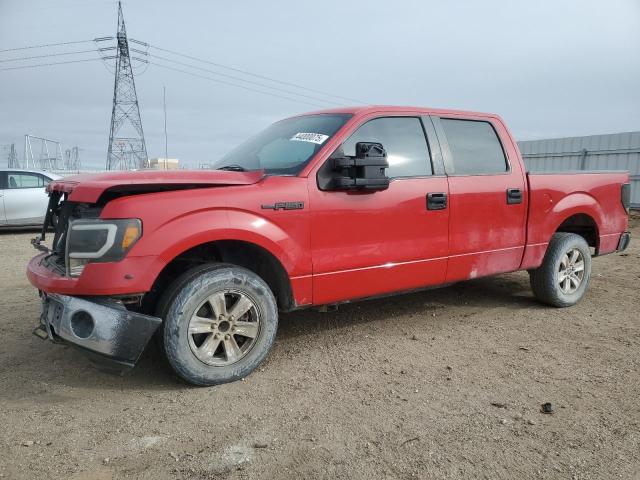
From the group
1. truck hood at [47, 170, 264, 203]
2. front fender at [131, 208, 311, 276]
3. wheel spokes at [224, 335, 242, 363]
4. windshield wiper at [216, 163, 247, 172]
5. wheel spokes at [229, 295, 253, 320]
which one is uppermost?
windshield wiper at [216, 163, 247, 172]

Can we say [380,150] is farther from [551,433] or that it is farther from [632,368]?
[632,368]

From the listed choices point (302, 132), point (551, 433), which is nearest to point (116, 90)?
point (302, 132)

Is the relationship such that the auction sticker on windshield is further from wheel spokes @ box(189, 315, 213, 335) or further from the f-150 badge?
wheel spokes @ box(189, 315, 213, 335)

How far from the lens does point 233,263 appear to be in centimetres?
361

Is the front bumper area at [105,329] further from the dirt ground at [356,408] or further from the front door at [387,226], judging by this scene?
the front door at [387,226]

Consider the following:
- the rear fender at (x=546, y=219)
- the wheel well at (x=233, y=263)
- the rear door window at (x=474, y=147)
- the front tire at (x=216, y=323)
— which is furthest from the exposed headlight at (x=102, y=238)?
the rear fender at (x=546, y=219)

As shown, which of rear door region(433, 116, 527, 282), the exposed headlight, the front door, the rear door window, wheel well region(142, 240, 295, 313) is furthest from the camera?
the rear door window

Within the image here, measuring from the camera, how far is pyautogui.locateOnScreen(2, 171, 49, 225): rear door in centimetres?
1076

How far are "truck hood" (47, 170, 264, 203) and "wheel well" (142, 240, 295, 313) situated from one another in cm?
44

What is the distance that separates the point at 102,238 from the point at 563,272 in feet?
14.2

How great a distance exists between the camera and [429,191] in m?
3.99

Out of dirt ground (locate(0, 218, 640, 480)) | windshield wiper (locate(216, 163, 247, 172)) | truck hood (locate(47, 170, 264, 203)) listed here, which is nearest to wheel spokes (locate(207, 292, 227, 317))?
dirt ground (locate(0, 218, 640, 480))

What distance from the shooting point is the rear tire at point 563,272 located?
496 cm

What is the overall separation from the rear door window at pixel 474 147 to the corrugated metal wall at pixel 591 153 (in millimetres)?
10924
